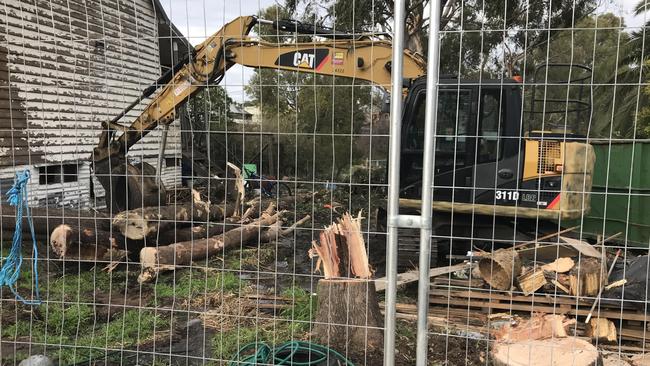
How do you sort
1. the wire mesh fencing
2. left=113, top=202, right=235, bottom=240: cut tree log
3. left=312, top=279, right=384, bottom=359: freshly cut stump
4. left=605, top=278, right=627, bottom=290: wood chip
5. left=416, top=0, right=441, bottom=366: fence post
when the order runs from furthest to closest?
1. left=113, top=202, right=235, bottom=240: cut tree log
2. left=605, top=278, right=627, bottom=290: wood chip
3. left=312, top=279, right=384, bottom=359: freshly cut stump
4. the wire mesh fencing
5. left=416, top=0, right=441, bottom=366: fence post

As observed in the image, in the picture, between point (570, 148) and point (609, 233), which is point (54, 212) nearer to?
point (570, 148)

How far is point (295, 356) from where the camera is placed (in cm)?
341

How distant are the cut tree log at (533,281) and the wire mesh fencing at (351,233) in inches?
0.8

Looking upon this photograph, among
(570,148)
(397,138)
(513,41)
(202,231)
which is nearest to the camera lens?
(397,138)

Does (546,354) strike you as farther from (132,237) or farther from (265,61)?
(265,61)

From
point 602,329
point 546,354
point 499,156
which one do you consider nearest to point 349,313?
point 546,354

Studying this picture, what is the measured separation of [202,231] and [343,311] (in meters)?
4.18

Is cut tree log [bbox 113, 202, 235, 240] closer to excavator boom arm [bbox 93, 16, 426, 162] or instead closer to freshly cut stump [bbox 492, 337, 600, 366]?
excavator boom arm [bbox 93, 16, 426, 162]

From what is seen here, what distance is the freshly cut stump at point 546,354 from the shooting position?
9.77 feet

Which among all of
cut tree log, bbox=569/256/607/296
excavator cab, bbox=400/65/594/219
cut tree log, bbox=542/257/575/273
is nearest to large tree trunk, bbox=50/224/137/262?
excavator cab, bbox=400/65/594/219

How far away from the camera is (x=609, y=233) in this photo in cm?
878

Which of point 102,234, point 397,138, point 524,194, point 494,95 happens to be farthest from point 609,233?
point 102,234

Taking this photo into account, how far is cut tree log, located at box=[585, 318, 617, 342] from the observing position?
4.24 m

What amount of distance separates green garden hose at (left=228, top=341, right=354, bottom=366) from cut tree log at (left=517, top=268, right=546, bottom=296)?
2282 millimetres
